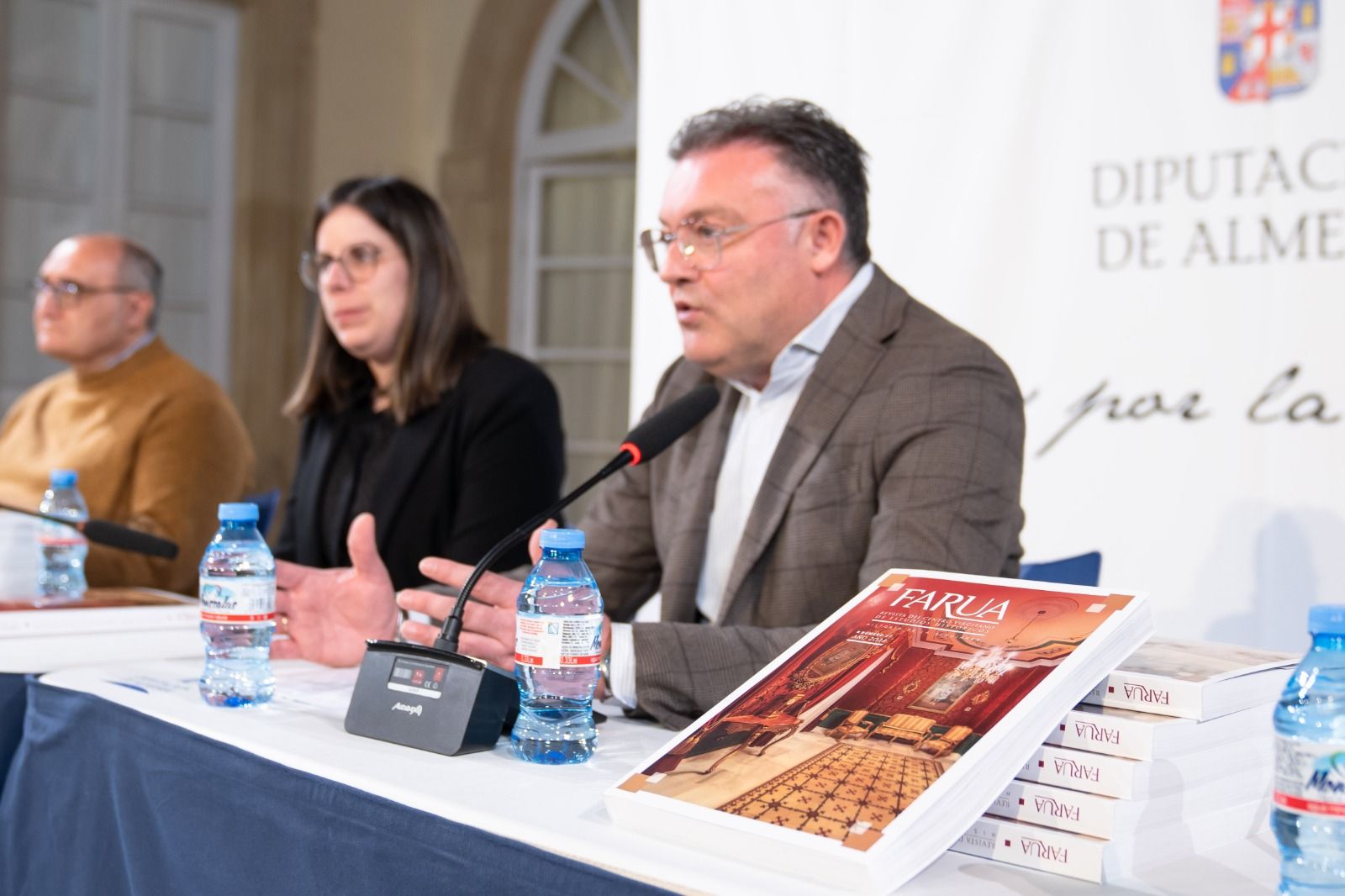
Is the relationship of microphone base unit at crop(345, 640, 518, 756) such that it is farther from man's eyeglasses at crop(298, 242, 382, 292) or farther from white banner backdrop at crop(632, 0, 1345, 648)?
white banner backdrop at crop(632, 0, 1345, 648)

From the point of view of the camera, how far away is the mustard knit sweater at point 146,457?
103 inches

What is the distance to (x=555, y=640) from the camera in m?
1.11

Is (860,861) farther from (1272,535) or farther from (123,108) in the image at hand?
(123,108)

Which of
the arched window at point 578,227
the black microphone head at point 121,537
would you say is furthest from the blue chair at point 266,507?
the arched window at point 578,227

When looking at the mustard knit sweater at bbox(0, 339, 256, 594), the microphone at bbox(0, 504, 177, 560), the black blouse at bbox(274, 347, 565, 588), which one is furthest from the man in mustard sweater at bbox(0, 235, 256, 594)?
the microphone at bbox(0, 504, 177, 560)

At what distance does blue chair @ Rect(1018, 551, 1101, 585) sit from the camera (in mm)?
1745

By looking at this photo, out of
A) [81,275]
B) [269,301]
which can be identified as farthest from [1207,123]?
[269,301]

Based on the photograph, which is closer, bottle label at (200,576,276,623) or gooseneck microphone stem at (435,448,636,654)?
gooseneck microphone stem at (435,448,636,654)

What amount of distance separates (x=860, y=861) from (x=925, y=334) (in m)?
1.03

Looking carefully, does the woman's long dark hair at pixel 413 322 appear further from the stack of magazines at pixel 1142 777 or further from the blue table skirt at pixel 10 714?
the stack of magazines at pixel 1142 777

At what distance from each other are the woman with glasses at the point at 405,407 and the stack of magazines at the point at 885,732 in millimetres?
1347

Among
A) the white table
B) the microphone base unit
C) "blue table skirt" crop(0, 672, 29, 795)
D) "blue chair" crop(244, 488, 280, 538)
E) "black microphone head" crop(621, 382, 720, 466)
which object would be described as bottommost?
"blue table skirt" crop(0, 672, 29, 795)

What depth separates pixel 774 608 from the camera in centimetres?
167

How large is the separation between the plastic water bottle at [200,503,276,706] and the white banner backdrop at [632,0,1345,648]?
5.01 feet
